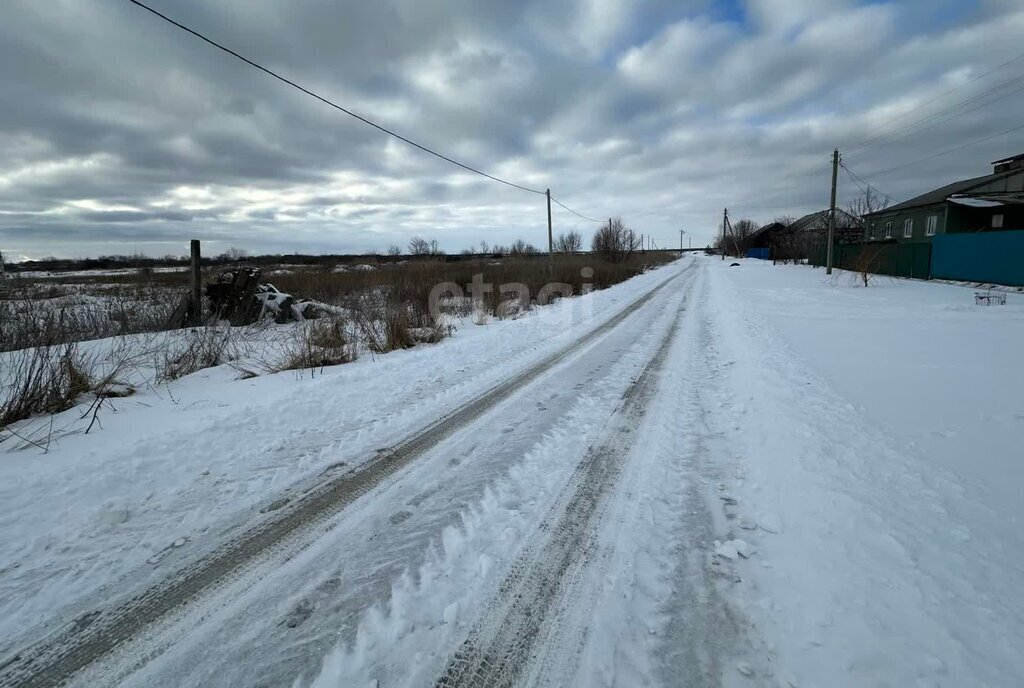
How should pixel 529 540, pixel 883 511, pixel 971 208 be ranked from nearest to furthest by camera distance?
1. pixel 529 540
2. pixel 883 511
3. pixel 971 208

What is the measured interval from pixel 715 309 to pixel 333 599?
14.2 m

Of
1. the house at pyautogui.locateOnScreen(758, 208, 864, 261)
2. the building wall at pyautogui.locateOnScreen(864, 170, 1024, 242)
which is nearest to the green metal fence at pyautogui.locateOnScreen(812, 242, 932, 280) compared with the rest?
the building wall at pyautogui.locateOnScreen(864, 170, 1024, 242)

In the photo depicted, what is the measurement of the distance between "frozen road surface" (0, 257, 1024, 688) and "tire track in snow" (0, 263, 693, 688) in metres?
0.02

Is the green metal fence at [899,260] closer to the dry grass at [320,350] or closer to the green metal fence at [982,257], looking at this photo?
the green metal fence at [982,257]

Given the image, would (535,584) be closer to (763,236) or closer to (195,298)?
(195,298)

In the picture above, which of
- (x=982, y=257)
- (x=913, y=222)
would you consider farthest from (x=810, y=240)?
(x=982, y=257)

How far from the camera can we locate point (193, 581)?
255cm

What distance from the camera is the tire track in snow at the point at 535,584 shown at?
6.59ft

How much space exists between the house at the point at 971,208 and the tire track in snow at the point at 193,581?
3488 centimetres

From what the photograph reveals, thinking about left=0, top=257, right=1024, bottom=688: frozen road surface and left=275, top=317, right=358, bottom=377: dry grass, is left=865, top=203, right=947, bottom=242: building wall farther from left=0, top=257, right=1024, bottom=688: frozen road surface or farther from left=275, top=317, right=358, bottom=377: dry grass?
left=275, top=317, right=358, bottom=377: dry grass

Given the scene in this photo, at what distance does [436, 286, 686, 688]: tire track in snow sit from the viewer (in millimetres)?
2010

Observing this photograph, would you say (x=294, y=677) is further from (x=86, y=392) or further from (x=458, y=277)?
(x=458, y=277)

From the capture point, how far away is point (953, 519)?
2.91 m

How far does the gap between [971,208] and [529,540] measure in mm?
43490
